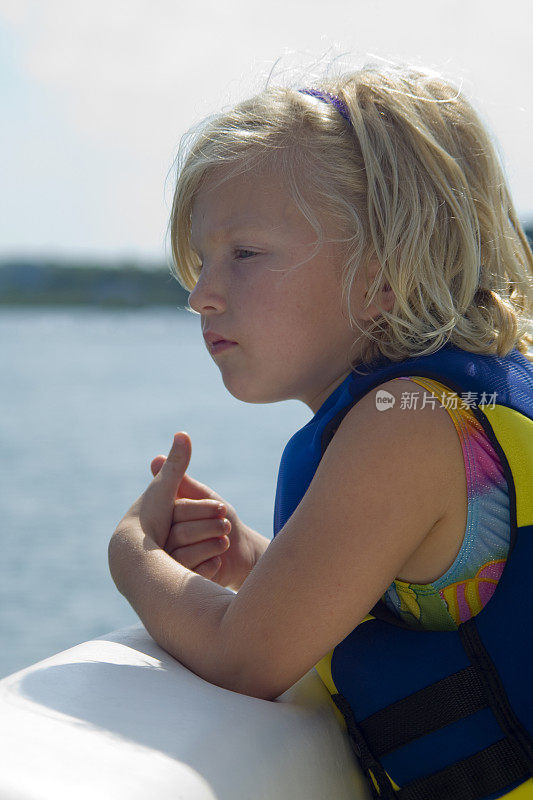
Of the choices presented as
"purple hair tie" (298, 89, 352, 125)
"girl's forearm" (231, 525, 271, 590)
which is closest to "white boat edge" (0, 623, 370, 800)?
"girl's forearm" (231, 525, 271, 590)

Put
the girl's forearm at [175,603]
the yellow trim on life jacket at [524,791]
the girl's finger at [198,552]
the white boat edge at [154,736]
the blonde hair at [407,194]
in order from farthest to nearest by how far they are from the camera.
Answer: the girl's finger at [198,552]
the blonde hair at [407,194]
the girl's forearm at [175,603]
the yellow trim on life jacket at [524,791]
the white boat edge at [154,736]

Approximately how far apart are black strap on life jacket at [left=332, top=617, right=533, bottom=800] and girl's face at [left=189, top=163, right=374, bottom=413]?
376 mm

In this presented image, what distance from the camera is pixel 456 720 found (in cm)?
86

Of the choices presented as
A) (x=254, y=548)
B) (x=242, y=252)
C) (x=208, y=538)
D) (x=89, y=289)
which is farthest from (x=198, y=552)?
(x=89, y=289)

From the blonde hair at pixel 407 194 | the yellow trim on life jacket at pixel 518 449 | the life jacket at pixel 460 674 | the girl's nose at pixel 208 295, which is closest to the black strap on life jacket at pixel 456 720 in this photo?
the life jacket at pixel 460 674

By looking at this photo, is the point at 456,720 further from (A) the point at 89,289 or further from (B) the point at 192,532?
(A) the point at 89,289

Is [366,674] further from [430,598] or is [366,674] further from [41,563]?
[41,563]

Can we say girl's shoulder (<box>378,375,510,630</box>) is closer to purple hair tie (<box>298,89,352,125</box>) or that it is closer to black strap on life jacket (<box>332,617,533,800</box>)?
black strap on life jacket (<box>332,617,533,800</box>)

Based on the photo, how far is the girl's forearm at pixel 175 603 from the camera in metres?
0.93

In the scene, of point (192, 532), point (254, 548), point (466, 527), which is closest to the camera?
point (466, 527)

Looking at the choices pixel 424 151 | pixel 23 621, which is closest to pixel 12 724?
pixel 424 151

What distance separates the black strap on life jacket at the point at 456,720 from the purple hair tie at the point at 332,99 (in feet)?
2.00

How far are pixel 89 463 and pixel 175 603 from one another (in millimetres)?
5983

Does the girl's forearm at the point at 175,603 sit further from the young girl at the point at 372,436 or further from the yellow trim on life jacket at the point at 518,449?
the yellow trim on life jacket at the point at 518,449
